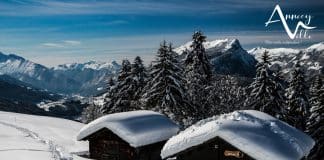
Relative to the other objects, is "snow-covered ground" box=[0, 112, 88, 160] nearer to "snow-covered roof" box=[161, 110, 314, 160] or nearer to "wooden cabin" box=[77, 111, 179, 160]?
"wooden cabin" box=[77, 111, 179, 160]

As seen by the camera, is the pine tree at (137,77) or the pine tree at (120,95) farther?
the pine tree at (120,95)

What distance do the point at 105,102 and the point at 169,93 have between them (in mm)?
16516

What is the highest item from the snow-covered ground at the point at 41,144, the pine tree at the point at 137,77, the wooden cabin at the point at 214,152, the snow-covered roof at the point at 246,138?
the pine tree at the point at 137,77

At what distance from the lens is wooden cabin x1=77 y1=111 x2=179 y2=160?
2853 cm

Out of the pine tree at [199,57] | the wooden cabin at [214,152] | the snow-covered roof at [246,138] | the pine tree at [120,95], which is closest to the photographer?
the snow-covered roof at [246,138]

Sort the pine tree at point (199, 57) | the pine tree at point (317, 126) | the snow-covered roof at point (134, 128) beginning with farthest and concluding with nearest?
the pine tree at point (199, 57), the pine tree at point (317, 126), the snow-covered roof at point (134, 128)

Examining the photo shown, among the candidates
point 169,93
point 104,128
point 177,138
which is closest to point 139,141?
point 104,128

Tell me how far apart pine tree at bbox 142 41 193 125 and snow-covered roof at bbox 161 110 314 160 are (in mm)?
20504

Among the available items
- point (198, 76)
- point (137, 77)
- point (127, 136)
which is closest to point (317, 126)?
point (198, 76)

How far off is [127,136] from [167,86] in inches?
614

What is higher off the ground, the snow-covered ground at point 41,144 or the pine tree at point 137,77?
the pine tree at point 137,77

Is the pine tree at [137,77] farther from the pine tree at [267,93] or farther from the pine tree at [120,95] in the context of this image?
the pine tree at [267,93]

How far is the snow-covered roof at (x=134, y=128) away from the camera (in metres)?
Answer: 28.3

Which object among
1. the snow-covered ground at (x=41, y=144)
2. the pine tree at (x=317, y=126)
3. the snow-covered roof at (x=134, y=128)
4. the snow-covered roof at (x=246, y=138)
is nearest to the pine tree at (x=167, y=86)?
the snow-covered ground at (x=41, y=144)
